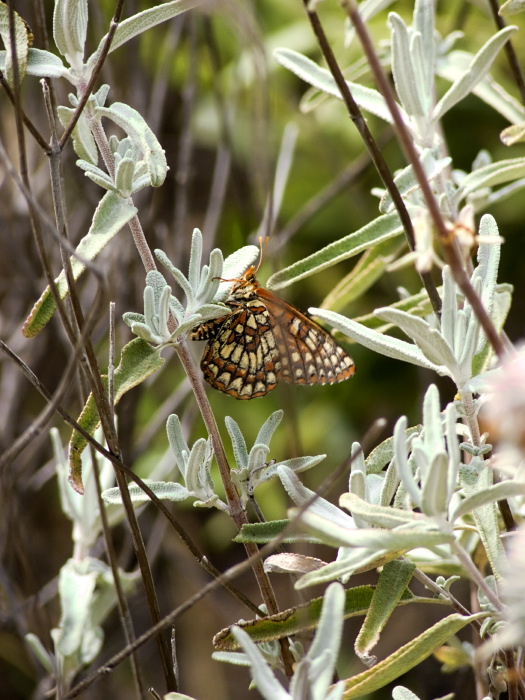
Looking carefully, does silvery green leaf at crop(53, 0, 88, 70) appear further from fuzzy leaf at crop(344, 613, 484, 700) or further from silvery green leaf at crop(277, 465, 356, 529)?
fuzzy leaf at crop(344, 613, 484, 700)

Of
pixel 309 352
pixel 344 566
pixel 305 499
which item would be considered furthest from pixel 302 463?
pixel 309 352

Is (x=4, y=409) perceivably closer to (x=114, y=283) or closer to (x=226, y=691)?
(x=114, y=283)

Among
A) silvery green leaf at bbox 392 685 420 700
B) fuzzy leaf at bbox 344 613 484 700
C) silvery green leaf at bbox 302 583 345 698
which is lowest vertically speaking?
silvery green leaf at bbox 392 685 420 700

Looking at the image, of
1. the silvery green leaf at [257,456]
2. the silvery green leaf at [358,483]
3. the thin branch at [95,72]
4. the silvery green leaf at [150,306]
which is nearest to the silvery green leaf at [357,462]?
the silvery green leaf at [358,483]

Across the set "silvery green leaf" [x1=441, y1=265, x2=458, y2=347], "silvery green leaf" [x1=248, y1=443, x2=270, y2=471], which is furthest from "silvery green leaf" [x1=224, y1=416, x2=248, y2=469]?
"silvery green leaf" [x1=441, y1=265, x2=458, y2=347]

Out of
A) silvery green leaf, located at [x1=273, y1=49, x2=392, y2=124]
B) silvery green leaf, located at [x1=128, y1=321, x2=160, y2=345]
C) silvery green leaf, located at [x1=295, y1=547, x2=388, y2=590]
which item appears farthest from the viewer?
silvery green leaf, located at [x1=273, y1=49, x2=392, y2=124]

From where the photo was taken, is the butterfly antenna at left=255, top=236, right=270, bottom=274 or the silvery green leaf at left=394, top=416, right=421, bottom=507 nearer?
the silvery green leaf at left=394, top=416, right=421, bottom=507
